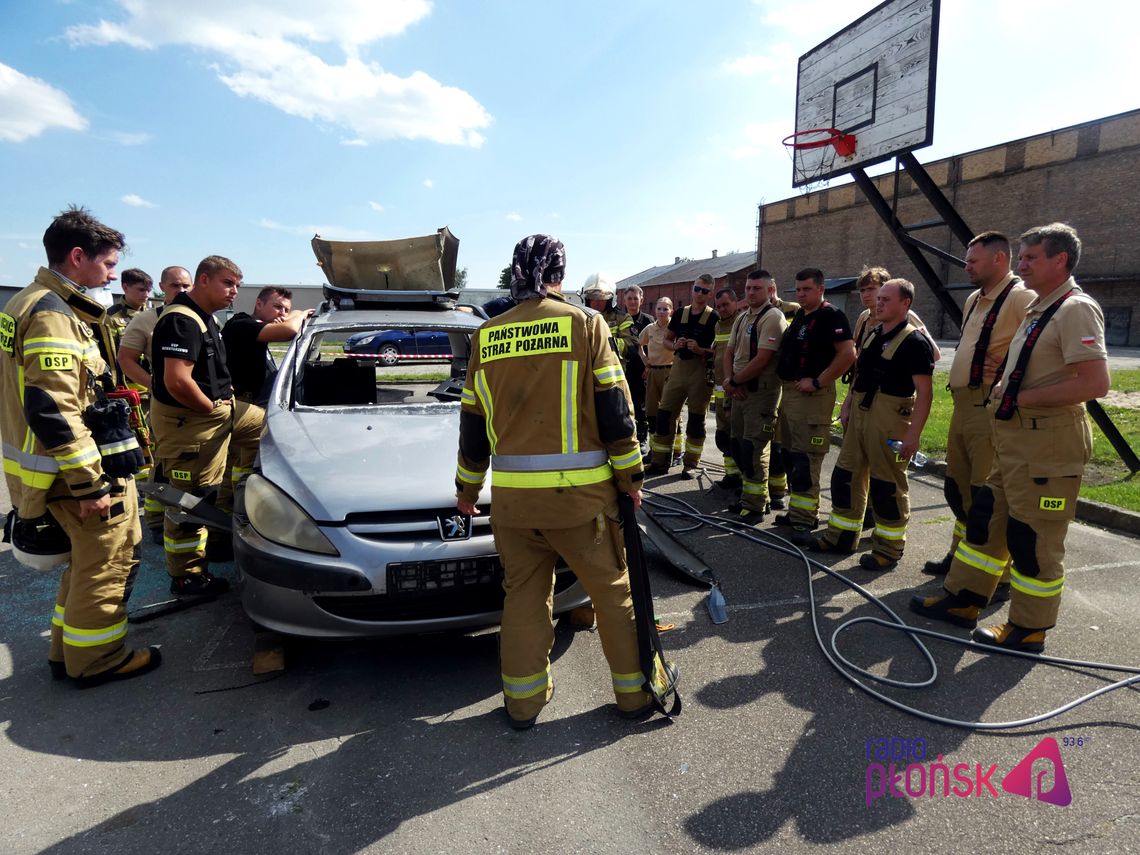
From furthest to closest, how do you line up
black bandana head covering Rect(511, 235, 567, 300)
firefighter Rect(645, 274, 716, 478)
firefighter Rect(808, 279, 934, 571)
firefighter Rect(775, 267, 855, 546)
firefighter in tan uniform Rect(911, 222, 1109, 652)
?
1. firefighter Rect(645, 274, 716, 478)
2. firefighter Rect(775, 267, 855, 546)
3. firefighter Rect(808, 279, 934, 571)
4. firefighter in tan uniform Rect(911, 222, 1109, 652)
5. black bandana head covering Rect(511, 235, 567, 300)

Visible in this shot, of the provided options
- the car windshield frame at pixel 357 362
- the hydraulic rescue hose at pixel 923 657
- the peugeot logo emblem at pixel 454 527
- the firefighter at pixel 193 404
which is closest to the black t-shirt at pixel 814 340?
the hydraulic rescue hose at pixel 923 657

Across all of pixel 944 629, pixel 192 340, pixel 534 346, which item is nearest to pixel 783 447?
pixel 944 629

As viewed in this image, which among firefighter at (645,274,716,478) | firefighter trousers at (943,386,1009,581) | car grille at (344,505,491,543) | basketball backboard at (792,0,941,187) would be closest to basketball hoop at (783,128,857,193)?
basketball backboard at (792,0,941,187)

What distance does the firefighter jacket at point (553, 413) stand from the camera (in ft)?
7.81

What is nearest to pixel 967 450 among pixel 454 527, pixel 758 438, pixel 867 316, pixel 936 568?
pixel 936 568

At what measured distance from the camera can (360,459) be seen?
306cm

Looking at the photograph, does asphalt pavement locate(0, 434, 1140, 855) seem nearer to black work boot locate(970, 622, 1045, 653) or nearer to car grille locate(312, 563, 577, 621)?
black work boot locate(970, 622, 1045, 653)

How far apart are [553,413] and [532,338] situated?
0.96 ft

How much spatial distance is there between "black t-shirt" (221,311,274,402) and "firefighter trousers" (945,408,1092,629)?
15.7 feet

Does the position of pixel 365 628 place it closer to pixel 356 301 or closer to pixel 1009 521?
pixel 1009 521

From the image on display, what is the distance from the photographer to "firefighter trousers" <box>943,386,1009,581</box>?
3.75 meters

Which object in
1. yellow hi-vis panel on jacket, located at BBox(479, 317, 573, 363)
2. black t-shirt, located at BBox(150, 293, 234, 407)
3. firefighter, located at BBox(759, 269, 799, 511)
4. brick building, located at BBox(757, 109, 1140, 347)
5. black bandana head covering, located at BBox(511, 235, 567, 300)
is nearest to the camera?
yellow hi-vis panel on jacket, located at BBox(479, 317, 573, 363)

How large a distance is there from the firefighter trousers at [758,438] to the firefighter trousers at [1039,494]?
219cm

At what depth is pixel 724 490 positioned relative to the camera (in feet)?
20.9
